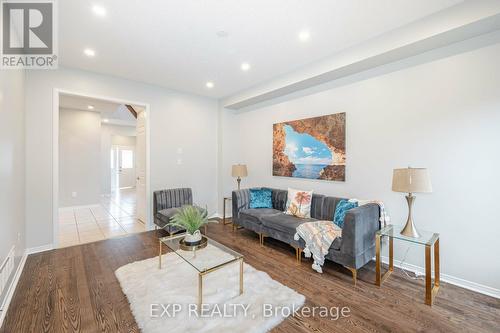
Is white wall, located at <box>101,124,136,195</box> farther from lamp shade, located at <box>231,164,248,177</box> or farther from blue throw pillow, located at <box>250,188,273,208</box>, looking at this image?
blue throw pillow, located at <box>250,188,273,208</box>

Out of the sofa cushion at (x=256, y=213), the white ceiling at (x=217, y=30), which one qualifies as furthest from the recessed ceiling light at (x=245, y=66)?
the sofa cushion at (x=256, y=213)

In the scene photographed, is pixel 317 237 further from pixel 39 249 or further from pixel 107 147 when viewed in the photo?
pixel 107 147

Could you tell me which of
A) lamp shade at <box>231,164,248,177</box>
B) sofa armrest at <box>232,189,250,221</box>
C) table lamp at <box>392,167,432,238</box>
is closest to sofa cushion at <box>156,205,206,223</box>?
sofa armrest at <box>232,189,250,221</box>

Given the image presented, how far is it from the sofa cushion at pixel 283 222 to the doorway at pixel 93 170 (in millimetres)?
2404

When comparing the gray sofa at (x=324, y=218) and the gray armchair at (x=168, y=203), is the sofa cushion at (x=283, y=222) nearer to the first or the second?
the gray sofa at (x=324, y=218)

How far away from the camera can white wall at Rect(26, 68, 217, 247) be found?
3.19 m

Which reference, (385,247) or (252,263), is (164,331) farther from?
(385,247)

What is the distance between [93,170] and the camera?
637 centimetres

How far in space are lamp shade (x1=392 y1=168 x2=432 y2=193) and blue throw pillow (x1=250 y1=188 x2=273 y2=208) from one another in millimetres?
2215

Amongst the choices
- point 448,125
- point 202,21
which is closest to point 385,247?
point 448,125

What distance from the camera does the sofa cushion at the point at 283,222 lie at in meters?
3.10

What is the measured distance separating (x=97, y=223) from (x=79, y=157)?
8.50 ft

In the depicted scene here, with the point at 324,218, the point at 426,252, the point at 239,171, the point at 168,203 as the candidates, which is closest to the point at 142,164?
the point at 168,203

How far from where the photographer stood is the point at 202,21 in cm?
237
